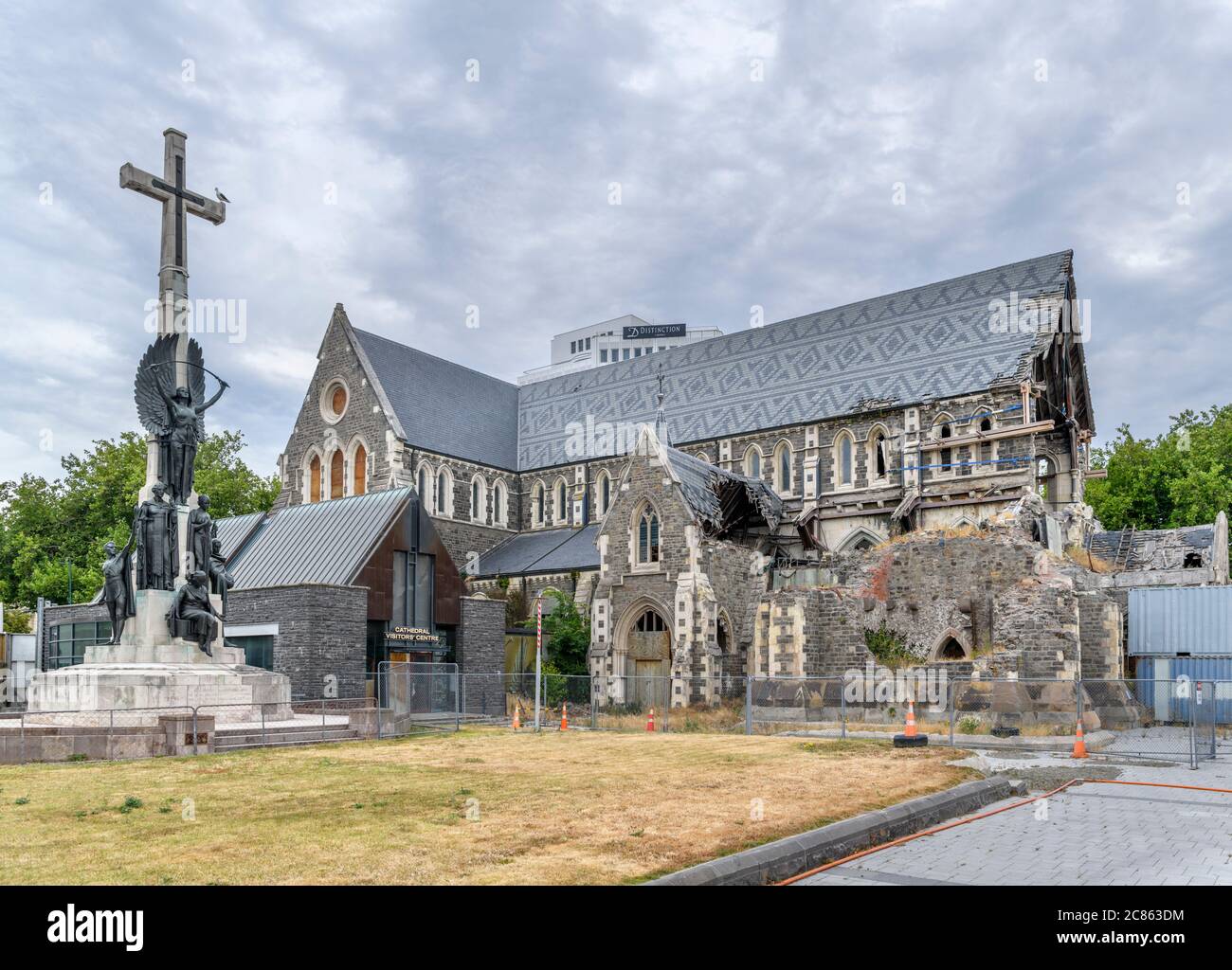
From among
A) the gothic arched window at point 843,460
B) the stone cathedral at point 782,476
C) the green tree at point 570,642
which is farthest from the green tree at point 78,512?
the gothic arched window at point 843,460

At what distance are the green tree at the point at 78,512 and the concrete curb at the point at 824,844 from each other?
50.4m

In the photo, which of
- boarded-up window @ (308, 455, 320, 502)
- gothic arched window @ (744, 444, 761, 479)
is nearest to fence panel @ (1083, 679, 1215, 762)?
gothic arched window @ (744, 444, 761, 479)

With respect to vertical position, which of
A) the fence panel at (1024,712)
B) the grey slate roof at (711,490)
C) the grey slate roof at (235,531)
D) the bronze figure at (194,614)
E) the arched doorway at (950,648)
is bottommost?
the fence panel at (1024,712)

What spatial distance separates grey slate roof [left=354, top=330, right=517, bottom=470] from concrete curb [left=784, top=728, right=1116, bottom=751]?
28747 mm

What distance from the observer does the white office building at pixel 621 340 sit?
439ft

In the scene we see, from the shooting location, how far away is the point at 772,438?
45594 mm

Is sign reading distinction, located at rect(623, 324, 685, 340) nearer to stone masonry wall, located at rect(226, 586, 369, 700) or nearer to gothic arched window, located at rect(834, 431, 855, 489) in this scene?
gothic arched window, located at rect(834, 431, 855, 489)

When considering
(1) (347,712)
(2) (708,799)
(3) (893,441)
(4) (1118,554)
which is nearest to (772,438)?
(3) (893,441)

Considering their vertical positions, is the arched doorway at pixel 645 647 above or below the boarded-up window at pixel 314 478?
below

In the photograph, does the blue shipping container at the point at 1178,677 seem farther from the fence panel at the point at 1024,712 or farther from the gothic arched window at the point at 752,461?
the gothic arched window at the point at 752,461

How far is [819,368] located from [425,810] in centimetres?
3847

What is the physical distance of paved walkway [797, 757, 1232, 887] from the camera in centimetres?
822

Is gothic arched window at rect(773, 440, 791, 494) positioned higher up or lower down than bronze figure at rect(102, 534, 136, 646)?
higher up
